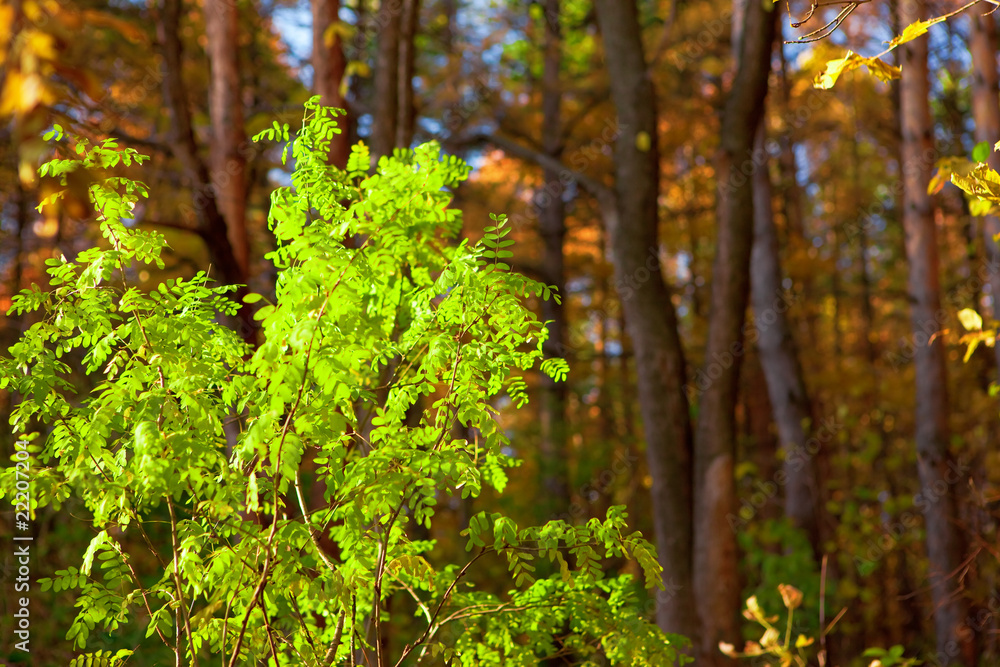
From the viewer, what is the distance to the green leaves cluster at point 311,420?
6.62 ft

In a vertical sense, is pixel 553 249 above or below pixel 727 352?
above

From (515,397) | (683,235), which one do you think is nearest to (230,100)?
(515,397)

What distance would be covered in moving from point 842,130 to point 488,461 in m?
12.8

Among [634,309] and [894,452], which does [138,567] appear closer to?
[634,309]

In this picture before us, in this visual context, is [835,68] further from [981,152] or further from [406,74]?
[406,74]

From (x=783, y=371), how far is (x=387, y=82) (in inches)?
218

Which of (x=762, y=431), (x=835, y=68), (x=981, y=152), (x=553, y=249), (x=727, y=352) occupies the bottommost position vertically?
(x=762, y=431)

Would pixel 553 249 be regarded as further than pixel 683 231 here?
Yes

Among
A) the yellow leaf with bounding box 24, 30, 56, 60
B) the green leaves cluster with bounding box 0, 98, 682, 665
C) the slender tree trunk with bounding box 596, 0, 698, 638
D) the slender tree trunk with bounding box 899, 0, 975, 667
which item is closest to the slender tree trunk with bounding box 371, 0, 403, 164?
the slender tree trunk with bounding box 596, 0, 698, 638

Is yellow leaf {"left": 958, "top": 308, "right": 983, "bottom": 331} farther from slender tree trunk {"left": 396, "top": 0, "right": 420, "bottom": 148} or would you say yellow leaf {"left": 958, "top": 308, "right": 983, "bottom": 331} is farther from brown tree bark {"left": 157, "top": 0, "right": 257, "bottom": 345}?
slender tree trunk {"left": 396, "top": 0, "right": 420, "bottom": 148}

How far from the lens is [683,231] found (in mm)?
10625

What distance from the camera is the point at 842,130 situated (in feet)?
43.7

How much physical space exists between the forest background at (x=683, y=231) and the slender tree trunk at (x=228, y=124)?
0.07ft

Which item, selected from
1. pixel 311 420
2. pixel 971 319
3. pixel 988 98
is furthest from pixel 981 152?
pixel 988 98
